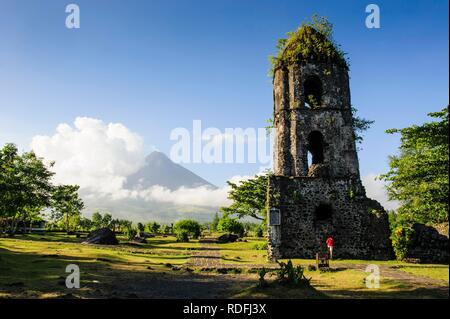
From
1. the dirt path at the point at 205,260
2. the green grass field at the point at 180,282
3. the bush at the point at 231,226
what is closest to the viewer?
the green grass field at the point at 180,282

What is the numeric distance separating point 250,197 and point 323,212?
559 inches

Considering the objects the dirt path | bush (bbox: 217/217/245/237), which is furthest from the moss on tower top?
bush (bbox: 217/217/245/237)

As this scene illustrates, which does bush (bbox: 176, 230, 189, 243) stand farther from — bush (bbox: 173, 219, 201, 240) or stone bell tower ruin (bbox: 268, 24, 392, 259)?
stone bell tower ruin (bbox: 268, 24, 392, 259)

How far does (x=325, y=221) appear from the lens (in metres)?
18.2

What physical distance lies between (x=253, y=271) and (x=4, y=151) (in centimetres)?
2373

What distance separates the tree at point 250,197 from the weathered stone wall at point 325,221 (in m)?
14.1

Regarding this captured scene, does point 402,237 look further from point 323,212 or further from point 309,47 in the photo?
point 309,47

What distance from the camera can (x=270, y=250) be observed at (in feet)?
58.0

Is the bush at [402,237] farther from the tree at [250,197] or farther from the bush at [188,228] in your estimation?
the bush at [188,228]

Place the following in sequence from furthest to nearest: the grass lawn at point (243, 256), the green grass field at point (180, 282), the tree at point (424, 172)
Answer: the grass lawn at point (243, 256) < the tree at point (424, 172) < the green grass field at point (180, 282)

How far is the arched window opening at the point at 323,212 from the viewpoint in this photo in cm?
1911

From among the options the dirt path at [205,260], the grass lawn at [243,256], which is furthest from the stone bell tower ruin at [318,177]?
the dirt path at [205,260]

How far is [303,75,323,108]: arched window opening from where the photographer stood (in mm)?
20239
